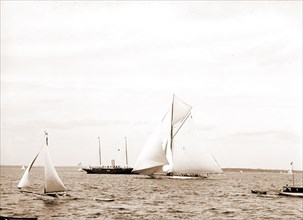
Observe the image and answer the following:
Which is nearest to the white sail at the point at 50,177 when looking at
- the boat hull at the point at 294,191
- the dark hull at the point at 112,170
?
the boat hull at the point at 294,191

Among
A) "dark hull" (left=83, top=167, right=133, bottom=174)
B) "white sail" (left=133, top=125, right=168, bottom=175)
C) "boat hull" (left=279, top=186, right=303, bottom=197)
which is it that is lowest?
"boat hull" (left=279, top=186, right=303, bottom=197)

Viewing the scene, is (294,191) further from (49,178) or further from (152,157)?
(152,157)

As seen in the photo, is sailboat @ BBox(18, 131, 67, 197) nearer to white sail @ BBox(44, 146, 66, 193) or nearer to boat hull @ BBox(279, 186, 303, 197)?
white sail @ BBox(44, 146, 66, 193)

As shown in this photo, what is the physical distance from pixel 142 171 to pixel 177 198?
48250mm

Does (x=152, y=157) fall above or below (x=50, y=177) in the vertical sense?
above

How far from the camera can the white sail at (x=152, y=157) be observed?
115125 millimetres

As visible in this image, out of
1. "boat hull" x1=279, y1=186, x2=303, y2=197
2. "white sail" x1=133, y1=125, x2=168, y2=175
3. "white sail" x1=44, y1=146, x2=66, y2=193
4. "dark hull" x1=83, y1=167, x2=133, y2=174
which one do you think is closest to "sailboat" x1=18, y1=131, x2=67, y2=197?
"white sail" x1=44, y1=146, x2=66, y2=193

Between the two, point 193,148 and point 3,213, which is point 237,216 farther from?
point 193,148

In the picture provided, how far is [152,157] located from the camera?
4535 inches

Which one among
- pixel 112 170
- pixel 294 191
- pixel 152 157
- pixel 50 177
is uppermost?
pixel 152 157

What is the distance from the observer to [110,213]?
4850 cm

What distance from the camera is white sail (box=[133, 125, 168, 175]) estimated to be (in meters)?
115

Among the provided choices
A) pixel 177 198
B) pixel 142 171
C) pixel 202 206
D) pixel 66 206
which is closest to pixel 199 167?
pixel 142 171

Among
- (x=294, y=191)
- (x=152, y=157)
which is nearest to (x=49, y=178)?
(x=294, y=191)
